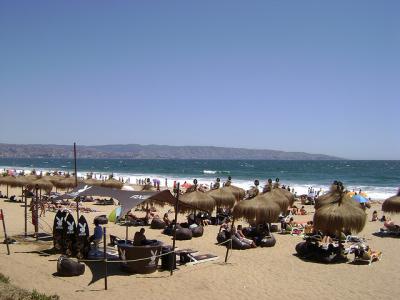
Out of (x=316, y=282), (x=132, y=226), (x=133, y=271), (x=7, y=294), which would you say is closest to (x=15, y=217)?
(x=132, y=226)

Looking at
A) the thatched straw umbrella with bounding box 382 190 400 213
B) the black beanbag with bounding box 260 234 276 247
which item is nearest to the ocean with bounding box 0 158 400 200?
the thatched straw umbrella with bounding box 382 190 400 213

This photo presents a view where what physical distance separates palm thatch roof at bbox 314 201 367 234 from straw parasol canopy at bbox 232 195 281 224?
2.07m

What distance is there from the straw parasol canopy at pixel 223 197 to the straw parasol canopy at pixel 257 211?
144 inches

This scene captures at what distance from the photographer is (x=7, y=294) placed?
7488 millimetres

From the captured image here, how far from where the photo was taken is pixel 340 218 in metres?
11.7

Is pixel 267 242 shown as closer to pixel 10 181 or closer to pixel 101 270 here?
pixel 101 270

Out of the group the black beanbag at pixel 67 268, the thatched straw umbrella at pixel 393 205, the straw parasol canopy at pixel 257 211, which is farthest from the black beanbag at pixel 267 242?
the black beanbag at pixel 67 268

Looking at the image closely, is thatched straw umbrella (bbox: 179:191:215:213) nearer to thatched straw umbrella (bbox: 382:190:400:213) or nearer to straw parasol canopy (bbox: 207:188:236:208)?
straw parasol canopy (bbox: 207:188:236:208)

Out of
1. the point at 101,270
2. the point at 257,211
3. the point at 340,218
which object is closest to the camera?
the point at 101,270

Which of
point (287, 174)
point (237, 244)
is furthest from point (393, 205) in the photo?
point (287, 174)

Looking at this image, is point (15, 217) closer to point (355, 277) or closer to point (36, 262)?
point (36, 262)

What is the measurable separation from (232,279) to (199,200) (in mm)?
6585

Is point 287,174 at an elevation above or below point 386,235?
below

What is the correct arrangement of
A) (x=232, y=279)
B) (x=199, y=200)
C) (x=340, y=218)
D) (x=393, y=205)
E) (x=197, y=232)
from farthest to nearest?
(x=199, y=200)
(x=393, y=205)
(x=197, y=232)
(x=340, y=218)
(x=232, y=279)
